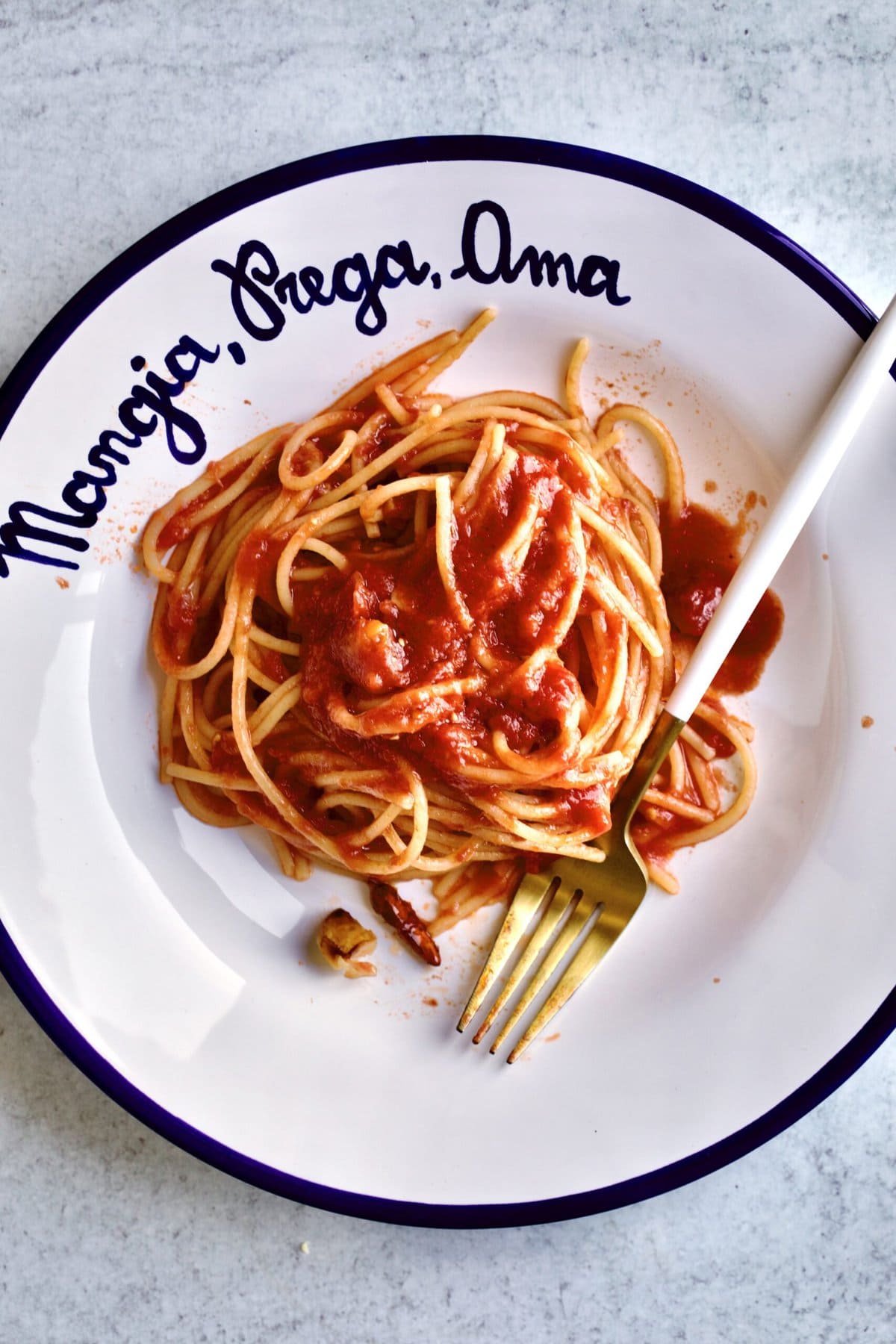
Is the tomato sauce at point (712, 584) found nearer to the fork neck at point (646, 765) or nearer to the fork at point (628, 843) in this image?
the fork at point (628, 843)

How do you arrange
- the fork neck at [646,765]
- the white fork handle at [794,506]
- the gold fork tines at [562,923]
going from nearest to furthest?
the white fork handle at [794,506] → the fork neck at [646,765] → the gold fork tines at [562,923]

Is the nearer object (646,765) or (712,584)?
(646,765)

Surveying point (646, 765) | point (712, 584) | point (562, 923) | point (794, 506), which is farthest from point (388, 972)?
point (794, 506)

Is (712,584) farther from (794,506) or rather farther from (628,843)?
(628,843)

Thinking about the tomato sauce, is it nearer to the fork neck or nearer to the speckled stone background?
the fork neck

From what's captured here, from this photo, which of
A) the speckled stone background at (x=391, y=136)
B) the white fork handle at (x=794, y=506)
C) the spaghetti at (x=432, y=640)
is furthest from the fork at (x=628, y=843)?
the speckled stone background at (x=391, y=136)

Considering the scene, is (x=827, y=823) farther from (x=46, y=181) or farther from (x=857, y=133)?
(x=46, y=181)
